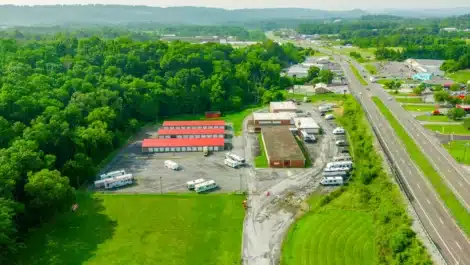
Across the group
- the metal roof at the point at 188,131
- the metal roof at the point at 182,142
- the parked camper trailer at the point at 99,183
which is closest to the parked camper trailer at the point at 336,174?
the metal roof at the point at 182,142

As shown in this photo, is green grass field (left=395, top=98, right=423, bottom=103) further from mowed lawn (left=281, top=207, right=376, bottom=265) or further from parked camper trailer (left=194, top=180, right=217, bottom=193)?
parked camper trailer (left=194, top=180, right=217, bottom=193)

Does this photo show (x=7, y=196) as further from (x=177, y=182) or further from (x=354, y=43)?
(x=354, y=43)

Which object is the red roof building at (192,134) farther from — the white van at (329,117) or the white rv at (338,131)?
the white van at (329,117)

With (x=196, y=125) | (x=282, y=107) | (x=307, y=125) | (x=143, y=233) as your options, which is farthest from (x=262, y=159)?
(x=282, y=107)

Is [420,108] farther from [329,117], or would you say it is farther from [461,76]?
[461,76]

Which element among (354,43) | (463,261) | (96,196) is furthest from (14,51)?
(354,43)

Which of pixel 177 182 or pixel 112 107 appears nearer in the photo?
pixel 177 182

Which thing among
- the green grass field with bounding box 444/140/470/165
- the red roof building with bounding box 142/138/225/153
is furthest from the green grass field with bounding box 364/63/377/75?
the red roof building with bounding box 142/138/225/153
